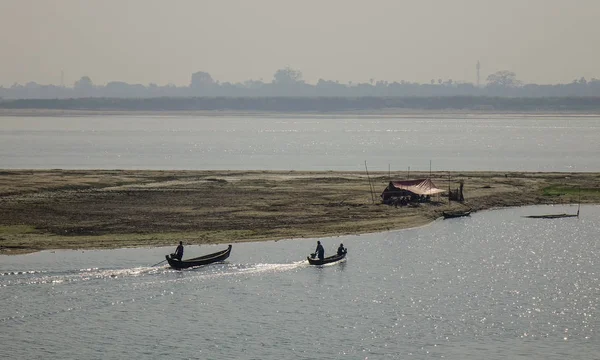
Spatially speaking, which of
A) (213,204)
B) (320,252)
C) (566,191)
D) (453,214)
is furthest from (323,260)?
(566,191)

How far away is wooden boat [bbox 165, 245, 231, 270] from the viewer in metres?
47.4

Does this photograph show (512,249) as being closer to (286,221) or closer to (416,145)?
(286,221)

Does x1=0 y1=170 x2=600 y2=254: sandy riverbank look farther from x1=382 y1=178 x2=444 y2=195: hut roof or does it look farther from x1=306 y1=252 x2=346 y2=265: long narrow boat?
x1=306 y1=252 x2=346 y2=265: long narrow boat

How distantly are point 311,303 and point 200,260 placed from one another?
904cm

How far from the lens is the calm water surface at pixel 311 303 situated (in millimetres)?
35062

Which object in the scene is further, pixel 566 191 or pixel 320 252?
pixel 566 191

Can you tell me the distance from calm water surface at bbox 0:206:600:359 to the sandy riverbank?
9.96ft

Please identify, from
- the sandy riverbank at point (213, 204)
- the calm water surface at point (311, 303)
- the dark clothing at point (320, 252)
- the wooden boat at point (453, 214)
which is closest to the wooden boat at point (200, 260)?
the calm water surface at point (311, 303)

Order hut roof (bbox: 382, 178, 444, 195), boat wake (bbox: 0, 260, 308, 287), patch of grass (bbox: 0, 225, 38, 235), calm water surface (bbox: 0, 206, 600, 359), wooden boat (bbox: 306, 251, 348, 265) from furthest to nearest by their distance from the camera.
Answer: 1. hut roof (bbox: 382, 178, 444, 195)
2. patch of grass (bbox: 0, 225, 38, 235)
3. wooden boat (bbox: 306, 251, 348, 265)
4. boat wake (bbox: 0, 260, 308, 287)
5. calm water surface (bbox: 0, 206, 600, 359)

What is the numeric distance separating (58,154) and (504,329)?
112m

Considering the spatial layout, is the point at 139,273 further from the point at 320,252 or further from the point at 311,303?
the point at 311,303

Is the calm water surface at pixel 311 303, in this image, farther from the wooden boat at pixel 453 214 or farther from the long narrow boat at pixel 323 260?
the wooden boat at pixel 453 214

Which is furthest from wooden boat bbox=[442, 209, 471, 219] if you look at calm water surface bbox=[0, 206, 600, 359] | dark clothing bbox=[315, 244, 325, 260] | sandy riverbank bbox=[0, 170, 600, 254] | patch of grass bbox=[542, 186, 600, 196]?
dark clothing bbox=[315, 244, 325, 260]

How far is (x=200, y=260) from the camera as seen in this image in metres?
48.5
